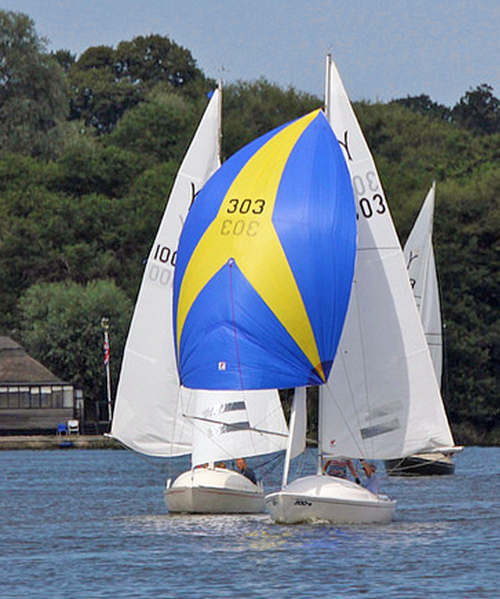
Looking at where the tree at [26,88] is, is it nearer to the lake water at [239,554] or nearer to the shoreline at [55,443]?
the shoreline at [55,443]

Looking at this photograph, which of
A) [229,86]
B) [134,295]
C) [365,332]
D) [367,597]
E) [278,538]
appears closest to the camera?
[367,597]

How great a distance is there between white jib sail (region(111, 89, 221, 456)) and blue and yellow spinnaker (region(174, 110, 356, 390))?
235 inches

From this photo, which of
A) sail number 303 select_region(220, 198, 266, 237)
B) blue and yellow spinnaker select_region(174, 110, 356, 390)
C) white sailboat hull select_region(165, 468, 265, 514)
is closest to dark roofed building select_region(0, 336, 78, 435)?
white sailboat hull select_region(165, 468, 265, 514)

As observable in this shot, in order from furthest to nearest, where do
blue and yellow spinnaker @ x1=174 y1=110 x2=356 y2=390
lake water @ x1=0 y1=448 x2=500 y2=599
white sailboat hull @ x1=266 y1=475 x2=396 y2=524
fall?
blue and yellow spinnaker @ x1=174 y1=110 x2=356 y2=390 < white sailboat hull @ x1=266 y1=475 x2=396 y2=524 < lake water @ x1=0 y1=448 x2=500 y2=599

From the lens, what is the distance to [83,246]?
105 meters

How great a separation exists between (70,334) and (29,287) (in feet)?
26.8

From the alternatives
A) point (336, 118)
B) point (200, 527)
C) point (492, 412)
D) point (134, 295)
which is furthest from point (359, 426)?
point (134, 295)

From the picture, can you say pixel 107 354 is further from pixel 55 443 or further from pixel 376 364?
pixel 376 364

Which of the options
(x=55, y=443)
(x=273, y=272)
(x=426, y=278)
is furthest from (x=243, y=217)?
(x=55, y=443)

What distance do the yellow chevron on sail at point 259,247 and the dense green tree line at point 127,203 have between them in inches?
2402

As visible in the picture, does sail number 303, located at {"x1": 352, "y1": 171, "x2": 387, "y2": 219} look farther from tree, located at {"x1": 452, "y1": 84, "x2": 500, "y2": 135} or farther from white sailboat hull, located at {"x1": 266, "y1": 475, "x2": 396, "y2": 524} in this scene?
tree, located at {"x1": 452, "y1": 84, "x2": 500, "y2": 135}

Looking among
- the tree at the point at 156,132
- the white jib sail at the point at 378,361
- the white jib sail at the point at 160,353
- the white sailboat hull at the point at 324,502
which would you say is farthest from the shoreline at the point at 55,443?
the white sailboat hull at the point at 324,502

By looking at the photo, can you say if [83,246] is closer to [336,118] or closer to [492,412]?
[492,412]

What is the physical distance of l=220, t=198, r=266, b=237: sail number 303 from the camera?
33.9 m
